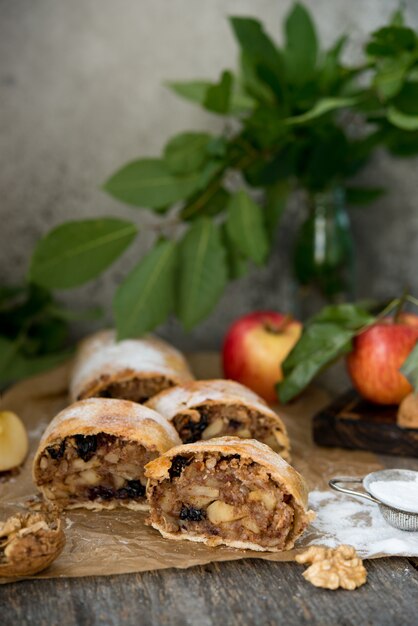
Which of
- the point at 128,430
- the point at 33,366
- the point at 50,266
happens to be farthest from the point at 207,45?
the point at 128,430

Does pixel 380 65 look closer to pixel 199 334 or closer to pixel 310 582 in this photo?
pixel 199 334

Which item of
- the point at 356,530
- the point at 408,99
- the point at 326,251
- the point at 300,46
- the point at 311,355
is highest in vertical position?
the point at 300,46

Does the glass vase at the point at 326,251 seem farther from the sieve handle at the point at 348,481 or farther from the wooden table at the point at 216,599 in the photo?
the wooden table at the point at 216,599

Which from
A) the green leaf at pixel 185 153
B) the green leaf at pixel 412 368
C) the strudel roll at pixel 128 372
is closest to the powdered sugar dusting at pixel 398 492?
the green leaf at pixel 412 368

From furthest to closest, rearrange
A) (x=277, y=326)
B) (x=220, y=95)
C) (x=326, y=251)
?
(x=326, y=251) → (x=277, y=326) → (x=220, y=95)

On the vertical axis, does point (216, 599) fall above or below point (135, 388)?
below

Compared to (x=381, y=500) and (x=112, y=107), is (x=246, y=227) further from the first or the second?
(x=381, y=500)

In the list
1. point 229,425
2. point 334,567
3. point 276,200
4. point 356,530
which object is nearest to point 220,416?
point 229,425
